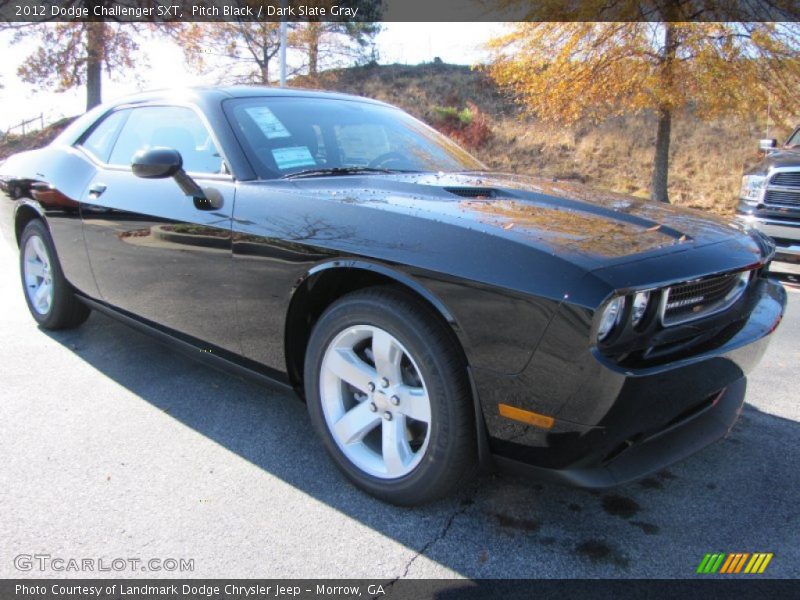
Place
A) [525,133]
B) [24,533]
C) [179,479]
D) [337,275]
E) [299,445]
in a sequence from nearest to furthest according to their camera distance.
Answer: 1. [24,533]
2. [337,275]
3. [179,479]
4. [299,445]
5. [525,133]

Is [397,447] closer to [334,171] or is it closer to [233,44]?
[334,171]

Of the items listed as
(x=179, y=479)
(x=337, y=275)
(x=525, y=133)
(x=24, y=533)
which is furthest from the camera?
(x=525, y=133)

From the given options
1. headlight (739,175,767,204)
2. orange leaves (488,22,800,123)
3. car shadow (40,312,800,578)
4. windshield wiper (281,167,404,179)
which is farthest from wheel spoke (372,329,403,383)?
orange leaves (488,22,800,123)

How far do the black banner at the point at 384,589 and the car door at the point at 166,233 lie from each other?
1035mm

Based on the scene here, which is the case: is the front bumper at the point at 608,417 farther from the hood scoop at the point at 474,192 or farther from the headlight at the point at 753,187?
the headlight at the point at 753,187

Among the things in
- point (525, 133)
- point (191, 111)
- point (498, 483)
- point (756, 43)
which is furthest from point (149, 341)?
point (525, 133)

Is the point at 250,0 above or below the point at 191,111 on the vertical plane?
above

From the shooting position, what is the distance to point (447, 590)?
184 cm

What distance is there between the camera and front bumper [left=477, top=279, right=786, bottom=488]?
1.70m

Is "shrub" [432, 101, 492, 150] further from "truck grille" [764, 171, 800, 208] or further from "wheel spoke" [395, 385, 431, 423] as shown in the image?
"wheel spoke" [395, 385, 431, 423]

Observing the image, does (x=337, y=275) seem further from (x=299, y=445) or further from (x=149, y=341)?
(x=149, y=341)

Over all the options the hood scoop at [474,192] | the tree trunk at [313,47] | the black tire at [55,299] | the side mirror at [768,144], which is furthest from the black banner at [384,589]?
the tree trunk at [313,47]

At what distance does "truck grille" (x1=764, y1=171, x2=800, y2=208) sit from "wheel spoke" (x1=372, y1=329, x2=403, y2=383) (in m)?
6.06

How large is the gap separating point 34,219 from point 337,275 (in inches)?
112
